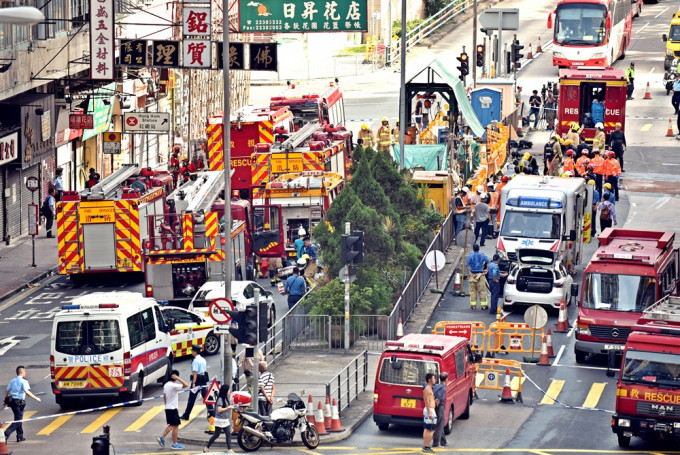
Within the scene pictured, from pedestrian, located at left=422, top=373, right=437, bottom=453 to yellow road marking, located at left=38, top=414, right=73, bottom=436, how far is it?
24.4 ft

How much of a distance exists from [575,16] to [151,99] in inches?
905

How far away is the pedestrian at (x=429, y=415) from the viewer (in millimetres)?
26812

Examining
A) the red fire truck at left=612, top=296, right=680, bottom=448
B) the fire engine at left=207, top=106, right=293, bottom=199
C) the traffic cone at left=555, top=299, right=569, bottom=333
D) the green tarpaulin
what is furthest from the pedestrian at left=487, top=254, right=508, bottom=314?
the fire engine at left=207, top=106, right=293, bottom=199

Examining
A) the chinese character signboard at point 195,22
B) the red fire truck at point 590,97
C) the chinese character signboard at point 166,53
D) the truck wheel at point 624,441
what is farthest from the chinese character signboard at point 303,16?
the truck wheel at point 624,441

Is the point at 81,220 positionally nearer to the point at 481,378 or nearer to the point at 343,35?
the point at 481,378

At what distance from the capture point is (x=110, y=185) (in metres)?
44.4

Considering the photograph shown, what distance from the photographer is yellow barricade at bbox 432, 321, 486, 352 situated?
34.1 m

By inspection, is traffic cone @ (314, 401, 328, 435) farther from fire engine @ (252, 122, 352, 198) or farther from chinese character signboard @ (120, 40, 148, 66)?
fire engine @ (252, 122, 352, 198)

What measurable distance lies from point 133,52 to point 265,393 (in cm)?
1549

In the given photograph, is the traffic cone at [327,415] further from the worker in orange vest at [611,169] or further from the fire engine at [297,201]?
the worker in orange vest at [611,169]

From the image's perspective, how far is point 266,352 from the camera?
113 ft

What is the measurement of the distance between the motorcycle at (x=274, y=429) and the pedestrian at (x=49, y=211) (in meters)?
25.3

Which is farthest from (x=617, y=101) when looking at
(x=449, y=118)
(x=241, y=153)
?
(x=241, y=153)

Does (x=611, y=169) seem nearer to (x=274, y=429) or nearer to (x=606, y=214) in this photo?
(x=606, y=214)
